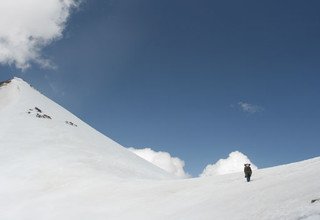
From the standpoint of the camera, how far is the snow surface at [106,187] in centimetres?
2541

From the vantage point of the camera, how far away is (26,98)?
8806 centimetres

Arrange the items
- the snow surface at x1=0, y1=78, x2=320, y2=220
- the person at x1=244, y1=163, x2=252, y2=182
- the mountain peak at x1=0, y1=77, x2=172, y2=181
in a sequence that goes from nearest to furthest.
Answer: the snow surface at x1=0, y1=78, x2=320, y2=220 → the person at x1=244, y1=163, x2=252, y2=182 → the mountain peak at x1=0, y1=77, x2=172, y2=181

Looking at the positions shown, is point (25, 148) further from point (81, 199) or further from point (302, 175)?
point (302, 175)

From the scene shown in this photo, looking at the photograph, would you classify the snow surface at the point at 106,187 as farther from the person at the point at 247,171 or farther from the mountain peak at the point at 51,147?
the person at the point at 247,171

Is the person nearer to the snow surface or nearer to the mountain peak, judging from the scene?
the snow surface

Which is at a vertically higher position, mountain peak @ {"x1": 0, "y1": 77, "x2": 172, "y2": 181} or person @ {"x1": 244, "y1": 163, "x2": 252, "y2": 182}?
mountain peak @ {"x1": 0, "y1": 77, "x2": 172, "y2": 181}

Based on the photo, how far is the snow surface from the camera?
25406 millimetres

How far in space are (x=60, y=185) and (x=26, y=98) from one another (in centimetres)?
4756

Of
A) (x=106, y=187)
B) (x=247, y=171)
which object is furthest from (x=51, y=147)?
(x=247, y=171)

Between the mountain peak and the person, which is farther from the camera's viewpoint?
the mountain peak

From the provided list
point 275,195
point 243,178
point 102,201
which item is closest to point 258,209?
point 275,195

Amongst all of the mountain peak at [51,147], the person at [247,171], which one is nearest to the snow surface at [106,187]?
the mountain peak at [51,147]

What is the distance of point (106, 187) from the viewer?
41906 mm

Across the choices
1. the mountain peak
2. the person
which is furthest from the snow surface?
the person
